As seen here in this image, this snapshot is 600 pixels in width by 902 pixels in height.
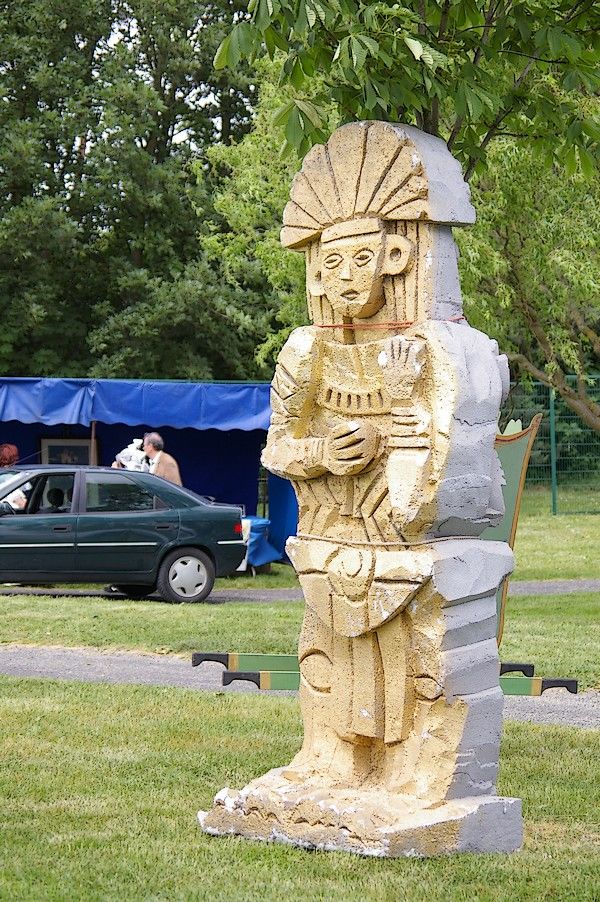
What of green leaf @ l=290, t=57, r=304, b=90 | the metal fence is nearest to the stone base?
green leaf @ l=290, t=57, r=304, b=90

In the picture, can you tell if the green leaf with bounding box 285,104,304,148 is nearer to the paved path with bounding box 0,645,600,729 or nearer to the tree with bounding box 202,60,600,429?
the paved path with bounding box 0,645,600,729

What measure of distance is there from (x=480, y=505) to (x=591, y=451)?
2154cm

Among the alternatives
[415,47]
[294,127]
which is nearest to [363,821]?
[294,127]

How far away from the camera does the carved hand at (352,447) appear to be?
6820 millimetres

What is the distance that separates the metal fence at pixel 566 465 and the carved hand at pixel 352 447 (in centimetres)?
2104

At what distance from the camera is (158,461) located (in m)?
17.4

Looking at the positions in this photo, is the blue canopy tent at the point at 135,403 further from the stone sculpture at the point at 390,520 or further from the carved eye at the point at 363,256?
the carved eye at the point at 363,256

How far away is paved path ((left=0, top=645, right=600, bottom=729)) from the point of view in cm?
1065

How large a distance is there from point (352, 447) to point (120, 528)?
9.73 meters

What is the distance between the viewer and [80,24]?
30.8 metres

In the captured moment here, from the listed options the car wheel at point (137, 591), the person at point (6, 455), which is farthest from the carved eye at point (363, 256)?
the person at point (6, 455)

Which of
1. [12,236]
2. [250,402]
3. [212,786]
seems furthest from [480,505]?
[12,236]

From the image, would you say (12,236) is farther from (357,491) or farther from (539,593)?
(357,491)

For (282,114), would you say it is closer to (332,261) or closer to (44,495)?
(332,261)
